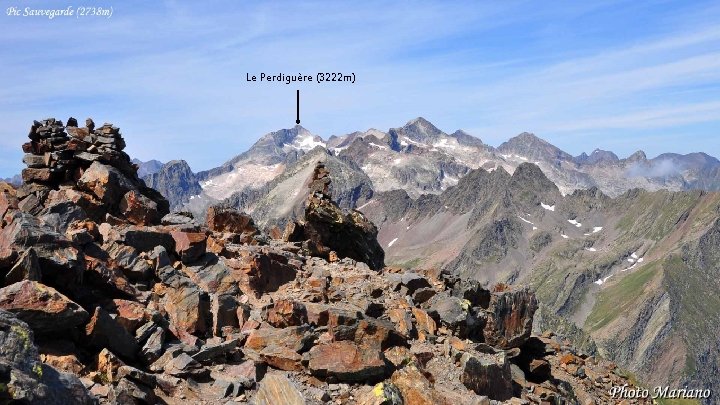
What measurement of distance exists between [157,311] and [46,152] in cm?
2134

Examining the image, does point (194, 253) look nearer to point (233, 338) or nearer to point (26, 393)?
point (233, 338)

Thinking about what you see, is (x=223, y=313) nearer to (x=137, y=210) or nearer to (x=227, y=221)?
(x=137, y=210)

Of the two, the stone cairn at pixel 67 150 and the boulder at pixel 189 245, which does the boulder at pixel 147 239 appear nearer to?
the boulder at pixel 189 245

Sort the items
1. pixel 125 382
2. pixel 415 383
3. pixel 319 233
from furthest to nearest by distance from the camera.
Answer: pixel 319 233 < pixel 415 383 < pixel 125 382

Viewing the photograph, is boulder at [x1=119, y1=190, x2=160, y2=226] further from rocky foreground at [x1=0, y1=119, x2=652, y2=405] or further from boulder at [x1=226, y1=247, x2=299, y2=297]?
boulder at [x1=226, y1=247, x2=299, y2=297]

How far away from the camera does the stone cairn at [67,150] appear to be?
3969 cm

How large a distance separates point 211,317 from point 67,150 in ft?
64.3

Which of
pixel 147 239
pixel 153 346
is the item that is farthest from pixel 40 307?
pixel 147 239

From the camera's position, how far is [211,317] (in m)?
28.1

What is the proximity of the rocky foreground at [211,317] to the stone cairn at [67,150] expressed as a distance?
12 cm

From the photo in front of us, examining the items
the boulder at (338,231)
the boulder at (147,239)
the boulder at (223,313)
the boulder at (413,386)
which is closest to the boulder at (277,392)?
the boulder at (413,386)

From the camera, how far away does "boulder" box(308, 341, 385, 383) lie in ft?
78.3

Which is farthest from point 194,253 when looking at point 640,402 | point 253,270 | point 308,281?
point 640,402

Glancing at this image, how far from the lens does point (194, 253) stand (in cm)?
3362
